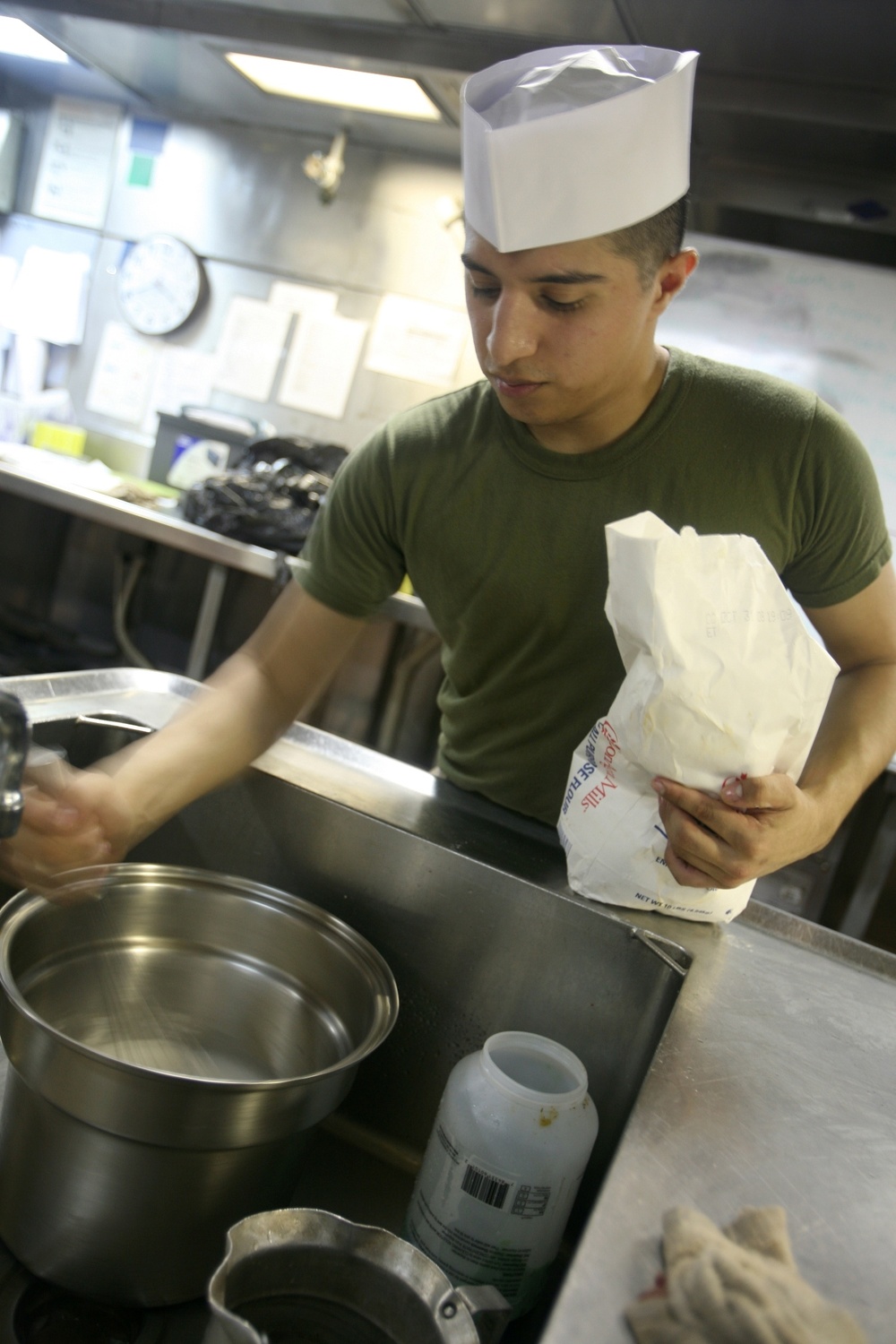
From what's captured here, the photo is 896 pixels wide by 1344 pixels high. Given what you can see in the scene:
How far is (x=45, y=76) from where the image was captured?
12.8 feet

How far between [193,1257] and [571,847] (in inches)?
18.2

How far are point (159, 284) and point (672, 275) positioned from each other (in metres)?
3.38

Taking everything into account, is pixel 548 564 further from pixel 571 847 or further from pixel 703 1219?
pixel 703 1219

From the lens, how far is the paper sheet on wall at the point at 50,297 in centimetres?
414

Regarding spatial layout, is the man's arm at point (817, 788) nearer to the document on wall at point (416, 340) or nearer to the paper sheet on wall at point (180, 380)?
the document on wall at point (416, 340)

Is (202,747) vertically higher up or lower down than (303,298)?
lower down

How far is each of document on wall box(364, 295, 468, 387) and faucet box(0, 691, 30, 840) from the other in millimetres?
3291

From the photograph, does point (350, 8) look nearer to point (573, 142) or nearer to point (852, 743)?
point (573, 142)

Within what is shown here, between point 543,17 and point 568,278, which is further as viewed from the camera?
point 543,17

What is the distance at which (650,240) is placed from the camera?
110cm

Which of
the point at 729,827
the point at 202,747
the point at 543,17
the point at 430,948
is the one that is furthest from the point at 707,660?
the point at 543,17

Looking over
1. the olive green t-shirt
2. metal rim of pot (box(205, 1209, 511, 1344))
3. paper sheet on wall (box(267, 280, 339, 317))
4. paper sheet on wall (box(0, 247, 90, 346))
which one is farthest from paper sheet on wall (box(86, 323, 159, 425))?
metal rim of pot (box(205, 1209, 511, 1344))

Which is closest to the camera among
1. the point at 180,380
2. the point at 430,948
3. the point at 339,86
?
the point at 430,948

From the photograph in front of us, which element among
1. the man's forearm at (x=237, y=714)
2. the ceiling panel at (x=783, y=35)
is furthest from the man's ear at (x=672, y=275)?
the ceiling panel at (x=783, y=35)
